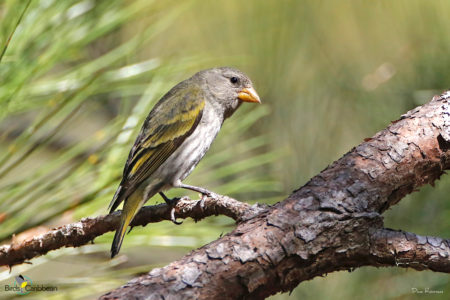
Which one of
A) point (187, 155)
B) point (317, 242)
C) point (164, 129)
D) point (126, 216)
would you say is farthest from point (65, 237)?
point (164, 129)

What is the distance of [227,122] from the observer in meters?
2.87

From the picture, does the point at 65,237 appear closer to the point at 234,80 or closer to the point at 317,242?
the point at 317,242

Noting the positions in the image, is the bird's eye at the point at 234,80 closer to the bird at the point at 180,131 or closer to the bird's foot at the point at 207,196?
the bird at the point at 180,131

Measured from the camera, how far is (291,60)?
323cm

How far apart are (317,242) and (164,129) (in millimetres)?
1513

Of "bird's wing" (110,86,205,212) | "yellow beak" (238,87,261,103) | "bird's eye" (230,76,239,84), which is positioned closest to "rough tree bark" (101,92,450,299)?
"bird's wing" (110,86,205,212)

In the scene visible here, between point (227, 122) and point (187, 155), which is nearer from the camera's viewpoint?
point (187, 155)

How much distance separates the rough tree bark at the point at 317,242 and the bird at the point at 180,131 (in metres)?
0.83

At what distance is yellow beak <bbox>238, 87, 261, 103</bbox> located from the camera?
3.00m

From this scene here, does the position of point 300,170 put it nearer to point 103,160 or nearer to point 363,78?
point 363,78

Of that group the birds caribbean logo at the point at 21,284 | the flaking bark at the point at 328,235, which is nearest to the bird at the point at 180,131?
the birds caribbean logo at the point at 21,284

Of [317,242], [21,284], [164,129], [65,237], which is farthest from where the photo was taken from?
[164,129]

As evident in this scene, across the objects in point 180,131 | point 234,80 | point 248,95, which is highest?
point 234,80

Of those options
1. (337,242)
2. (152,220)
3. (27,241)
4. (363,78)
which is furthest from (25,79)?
(363,78)
